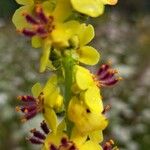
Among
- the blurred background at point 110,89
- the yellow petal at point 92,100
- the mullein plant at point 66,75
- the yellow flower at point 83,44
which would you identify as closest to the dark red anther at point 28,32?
→ the mullein plant at point 66,75

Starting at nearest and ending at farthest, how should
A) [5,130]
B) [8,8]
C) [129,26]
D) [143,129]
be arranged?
[5,130], [143,129], [129,26], [8,8]

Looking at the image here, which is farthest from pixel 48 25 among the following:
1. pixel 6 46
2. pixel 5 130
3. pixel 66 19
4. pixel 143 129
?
pixel 6 46

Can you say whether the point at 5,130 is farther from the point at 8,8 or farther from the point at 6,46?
the point at 8,8

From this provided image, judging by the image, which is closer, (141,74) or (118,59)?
(141,74)

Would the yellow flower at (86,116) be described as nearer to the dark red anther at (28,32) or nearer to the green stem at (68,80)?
the green stem at (68,80)

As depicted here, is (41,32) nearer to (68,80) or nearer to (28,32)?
(28,32)
